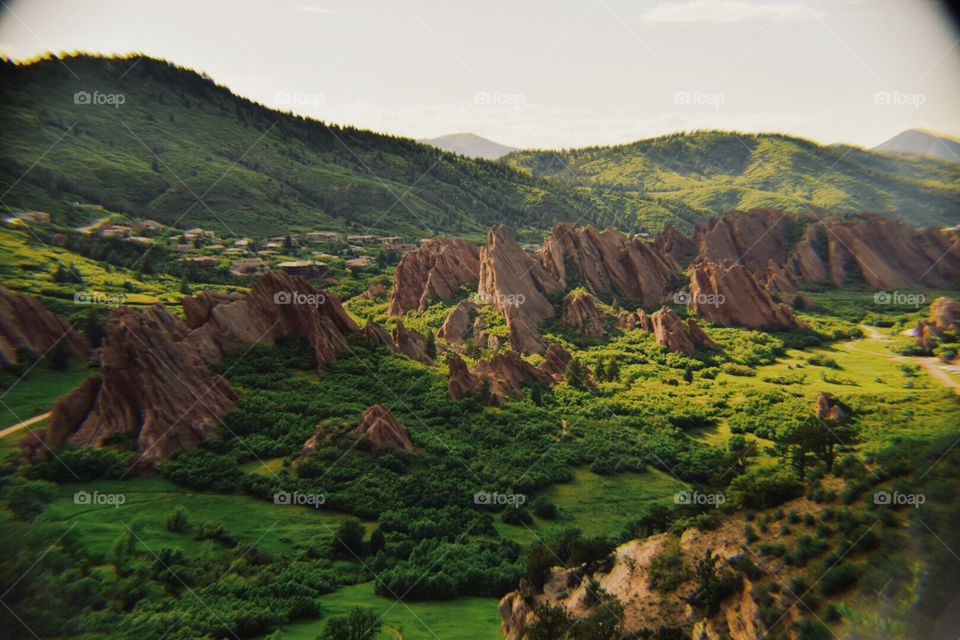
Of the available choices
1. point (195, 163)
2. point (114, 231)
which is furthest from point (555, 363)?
point (195, 163)

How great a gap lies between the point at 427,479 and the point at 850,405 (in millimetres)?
32799

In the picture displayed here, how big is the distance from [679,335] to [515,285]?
70.3ft

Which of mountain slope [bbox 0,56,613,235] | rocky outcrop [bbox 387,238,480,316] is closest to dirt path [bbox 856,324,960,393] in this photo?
rocky outcrop [bbox 387,238,480,316]

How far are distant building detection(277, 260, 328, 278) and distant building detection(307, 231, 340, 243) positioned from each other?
2840 cm

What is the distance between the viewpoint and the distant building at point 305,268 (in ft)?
287

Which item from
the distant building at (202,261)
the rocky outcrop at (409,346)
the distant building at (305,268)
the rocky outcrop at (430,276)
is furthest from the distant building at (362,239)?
the rocky outcrop at (409,346)

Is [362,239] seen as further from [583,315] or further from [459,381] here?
[459,381]

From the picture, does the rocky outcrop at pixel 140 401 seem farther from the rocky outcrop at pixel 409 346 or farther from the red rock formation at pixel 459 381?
the rocky outcrop at pixel 409 346

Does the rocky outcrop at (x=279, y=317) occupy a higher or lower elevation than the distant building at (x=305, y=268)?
lower

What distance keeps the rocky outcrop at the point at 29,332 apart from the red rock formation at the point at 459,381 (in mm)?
26366

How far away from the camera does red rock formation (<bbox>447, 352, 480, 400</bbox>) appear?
43312 millimetres

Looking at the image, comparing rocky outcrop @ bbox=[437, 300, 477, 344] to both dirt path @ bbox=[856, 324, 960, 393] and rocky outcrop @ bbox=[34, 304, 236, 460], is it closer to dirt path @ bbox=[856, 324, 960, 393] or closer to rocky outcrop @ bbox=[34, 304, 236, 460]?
rocky outcrop @ bbox=[34, 304, 236, 460]

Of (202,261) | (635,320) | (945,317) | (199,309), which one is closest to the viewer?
(199,309)

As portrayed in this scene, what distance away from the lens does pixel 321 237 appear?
123 metres
